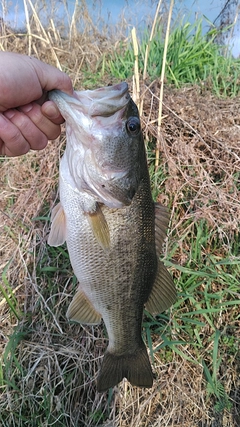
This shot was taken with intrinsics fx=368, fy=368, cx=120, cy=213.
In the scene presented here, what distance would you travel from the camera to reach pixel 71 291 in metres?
2.46

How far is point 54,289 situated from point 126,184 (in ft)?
4.34

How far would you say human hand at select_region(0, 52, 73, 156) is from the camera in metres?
1.44

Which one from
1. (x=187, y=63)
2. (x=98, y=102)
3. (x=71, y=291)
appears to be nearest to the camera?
(x=98, y=102)

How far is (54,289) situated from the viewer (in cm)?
251

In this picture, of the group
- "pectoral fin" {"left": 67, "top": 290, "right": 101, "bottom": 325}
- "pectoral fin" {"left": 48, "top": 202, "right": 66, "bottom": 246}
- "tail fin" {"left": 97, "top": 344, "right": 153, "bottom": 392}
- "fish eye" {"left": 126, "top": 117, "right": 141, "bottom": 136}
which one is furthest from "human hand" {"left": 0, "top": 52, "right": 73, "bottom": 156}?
"tail fin" {"left": 97, "top": 344, "right": 153, "bottom": 392}

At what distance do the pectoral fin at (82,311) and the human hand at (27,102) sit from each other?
73cm

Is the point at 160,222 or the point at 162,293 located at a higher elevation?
the point at 160,222

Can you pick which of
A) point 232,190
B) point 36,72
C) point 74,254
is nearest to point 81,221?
point 74,254

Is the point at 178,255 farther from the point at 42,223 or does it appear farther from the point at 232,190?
the point at 42,223

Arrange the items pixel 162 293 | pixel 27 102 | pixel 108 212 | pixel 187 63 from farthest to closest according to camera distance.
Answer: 1. pixel 187 63
2. pixel 162 293
3. pixel 27 102
4. pixel 108 212

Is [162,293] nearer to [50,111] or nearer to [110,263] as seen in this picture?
[110,263]

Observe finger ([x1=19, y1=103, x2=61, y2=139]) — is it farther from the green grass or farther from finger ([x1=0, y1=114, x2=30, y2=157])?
the green grass

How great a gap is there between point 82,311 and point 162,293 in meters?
0.37

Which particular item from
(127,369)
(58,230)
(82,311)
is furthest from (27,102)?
(127,369)
